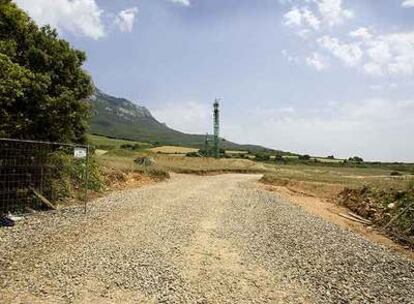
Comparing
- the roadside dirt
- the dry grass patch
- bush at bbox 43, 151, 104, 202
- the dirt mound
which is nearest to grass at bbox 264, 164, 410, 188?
the dirt mound

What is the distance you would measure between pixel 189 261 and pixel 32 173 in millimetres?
9498

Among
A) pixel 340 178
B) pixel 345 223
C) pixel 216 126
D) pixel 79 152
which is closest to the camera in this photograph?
pixel 79 152

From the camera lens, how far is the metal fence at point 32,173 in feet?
58.0

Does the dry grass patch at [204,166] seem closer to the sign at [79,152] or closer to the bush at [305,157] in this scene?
the sign at [79,152]

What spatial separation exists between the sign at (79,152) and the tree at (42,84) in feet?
7.48

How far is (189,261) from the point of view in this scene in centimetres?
1218

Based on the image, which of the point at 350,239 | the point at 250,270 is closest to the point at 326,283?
the point at 250,270

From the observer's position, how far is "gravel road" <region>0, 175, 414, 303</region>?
9.70 meters

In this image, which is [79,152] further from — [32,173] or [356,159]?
[356,159]

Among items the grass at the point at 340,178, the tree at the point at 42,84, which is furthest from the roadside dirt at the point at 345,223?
the tree at the point at 42,84

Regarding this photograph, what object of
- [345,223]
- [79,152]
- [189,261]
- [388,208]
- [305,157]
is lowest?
[345,223]

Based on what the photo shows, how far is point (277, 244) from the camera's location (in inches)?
606

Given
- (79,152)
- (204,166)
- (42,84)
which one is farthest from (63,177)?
(204,166)

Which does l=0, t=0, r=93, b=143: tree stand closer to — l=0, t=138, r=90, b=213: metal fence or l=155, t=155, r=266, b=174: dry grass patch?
l=0, t=138, r=90, b=213: metal fence
